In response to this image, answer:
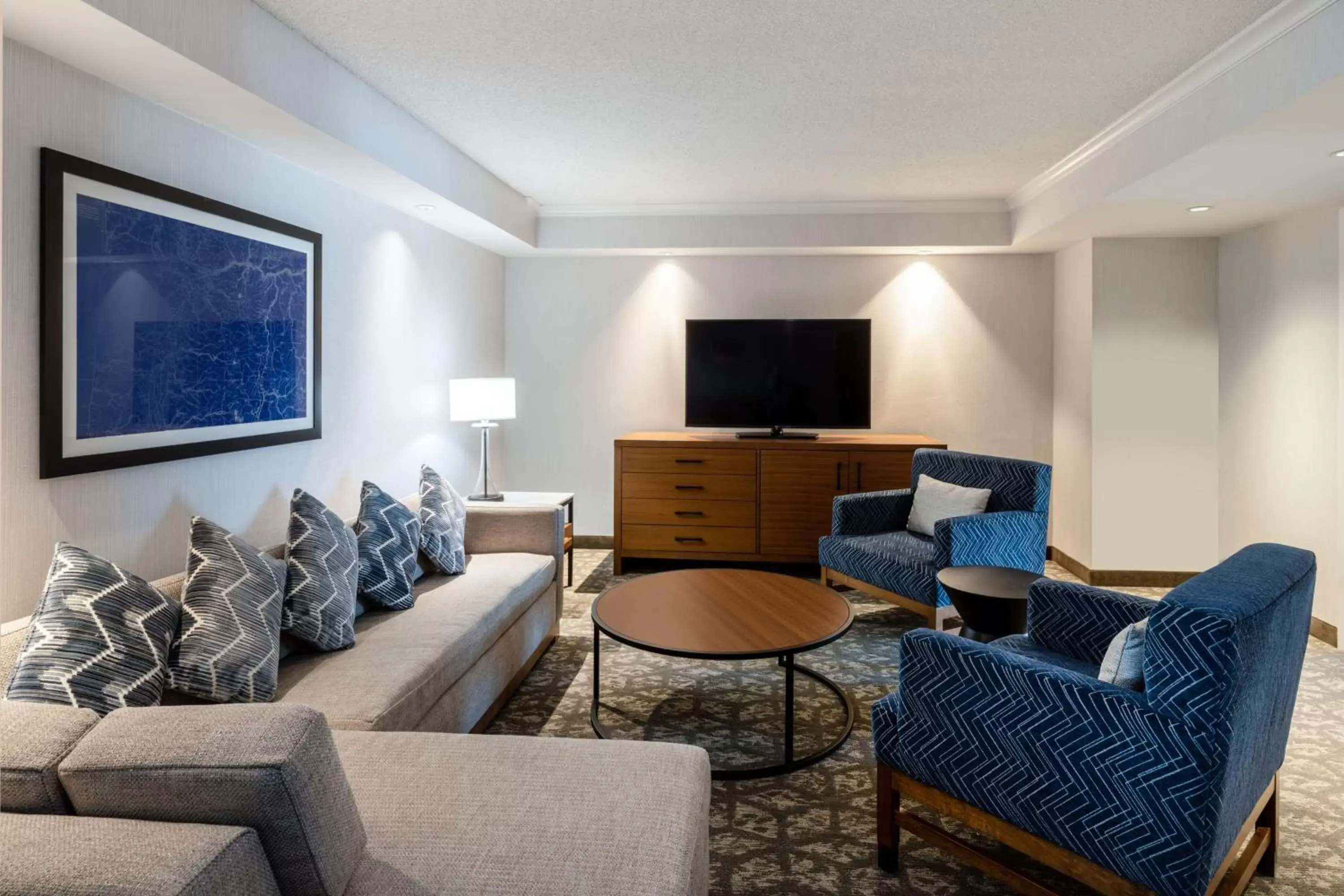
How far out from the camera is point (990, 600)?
3.04 metres

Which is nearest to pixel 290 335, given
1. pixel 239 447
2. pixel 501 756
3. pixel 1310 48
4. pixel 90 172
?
pixel 239 447

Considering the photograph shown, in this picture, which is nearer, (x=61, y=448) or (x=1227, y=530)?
(x=61, y=448)

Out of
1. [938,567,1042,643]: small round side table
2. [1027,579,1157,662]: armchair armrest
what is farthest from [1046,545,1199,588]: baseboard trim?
[1027,579,1157,662]: armchair armrest

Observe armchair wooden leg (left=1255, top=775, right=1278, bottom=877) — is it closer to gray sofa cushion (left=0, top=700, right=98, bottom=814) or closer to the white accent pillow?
the white accent pillow

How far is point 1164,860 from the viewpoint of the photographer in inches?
63.6

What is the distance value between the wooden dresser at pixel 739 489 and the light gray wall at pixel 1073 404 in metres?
0.89

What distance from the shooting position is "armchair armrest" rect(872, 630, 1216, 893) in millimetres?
1609

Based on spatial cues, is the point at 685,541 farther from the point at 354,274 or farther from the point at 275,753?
the point at 275,753

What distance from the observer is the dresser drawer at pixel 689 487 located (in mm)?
5215

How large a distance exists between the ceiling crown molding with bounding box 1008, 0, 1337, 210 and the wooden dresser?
1811mm

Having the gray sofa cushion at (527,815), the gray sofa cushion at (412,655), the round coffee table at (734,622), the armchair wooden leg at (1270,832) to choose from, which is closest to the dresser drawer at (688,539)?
the round coffee table at (734,622)

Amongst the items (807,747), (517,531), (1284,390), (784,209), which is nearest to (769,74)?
(517,531)

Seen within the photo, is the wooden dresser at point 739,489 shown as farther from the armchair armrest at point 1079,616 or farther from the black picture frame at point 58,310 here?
the black picture frame at point 58,310

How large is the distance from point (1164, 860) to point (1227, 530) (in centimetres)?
383
